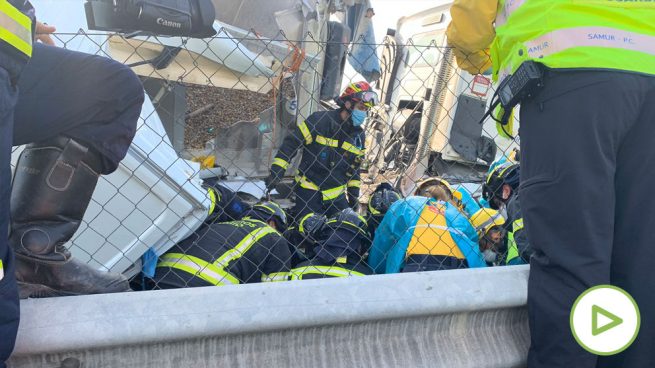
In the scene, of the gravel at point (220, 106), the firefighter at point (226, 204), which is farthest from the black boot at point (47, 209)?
the gravel at point (220, 106)

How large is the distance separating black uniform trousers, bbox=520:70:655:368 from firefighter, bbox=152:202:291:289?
1492 millimetres

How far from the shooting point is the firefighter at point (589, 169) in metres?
1.45

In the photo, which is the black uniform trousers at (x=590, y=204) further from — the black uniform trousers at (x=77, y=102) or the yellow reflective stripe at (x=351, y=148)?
the yellow reflective stripe at (x=351, y=148)

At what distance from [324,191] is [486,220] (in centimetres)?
197

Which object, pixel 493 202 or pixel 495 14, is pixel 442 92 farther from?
pixel 495 14

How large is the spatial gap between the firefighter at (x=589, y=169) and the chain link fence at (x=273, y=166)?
0.49m

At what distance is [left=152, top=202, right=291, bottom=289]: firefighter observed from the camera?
2369 mm

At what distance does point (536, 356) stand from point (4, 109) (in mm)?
1656

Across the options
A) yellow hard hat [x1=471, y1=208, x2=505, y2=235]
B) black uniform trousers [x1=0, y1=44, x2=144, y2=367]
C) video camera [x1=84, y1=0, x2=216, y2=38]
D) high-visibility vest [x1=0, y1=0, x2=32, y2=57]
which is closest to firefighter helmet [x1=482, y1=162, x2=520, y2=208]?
yellow hard hat [x1=471, y1=208, x2=505, y2=235]

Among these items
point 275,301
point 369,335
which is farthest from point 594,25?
point 275,301

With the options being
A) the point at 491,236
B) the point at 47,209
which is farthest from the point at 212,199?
the point at 491,236

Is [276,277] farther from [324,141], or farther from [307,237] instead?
[324,141]

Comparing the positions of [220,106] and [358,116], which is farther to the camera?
[220,106]

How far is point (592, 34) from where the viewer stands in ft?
4.93
